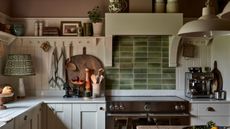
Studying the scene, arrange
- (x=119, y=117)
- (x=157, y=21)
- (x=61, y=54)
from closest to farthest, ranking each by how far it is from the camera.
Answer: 1. (x=119, y=117)
2. (x=157, y=21)
3. (x=61, y=54)

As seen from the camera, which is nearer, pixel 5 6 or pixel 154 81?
pixel 5 6

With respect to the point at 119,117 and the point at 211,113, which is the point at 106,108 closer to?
the point at 119,117

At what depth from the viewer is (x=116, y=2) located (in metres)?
3.93

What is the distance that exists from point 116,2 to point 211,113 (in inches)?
70.8

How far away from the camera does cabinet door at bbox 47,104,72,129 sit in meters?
3.60

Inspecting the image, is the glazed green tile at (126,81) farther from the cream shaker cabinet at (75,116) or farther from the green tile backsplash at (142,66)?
the cream shaker cabinet at (75,116)

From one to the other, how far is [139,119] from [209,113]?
836 mm

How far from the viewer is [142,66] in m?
4.16

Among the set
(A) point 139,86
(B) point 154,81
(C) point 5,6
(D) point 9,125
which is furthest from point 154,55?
(D) point 9,125

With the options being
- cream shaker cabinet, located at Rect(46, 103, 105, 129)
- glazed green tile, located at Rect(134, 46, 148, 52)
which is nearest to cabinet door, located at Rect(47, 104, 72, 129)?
cream shaker cabinet, located at Rect(46, 103, 105, 129)

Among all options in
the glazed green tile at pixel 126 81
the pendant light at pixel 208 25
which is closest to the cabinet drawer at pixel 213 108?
the glazed green tile at pixel 126 81

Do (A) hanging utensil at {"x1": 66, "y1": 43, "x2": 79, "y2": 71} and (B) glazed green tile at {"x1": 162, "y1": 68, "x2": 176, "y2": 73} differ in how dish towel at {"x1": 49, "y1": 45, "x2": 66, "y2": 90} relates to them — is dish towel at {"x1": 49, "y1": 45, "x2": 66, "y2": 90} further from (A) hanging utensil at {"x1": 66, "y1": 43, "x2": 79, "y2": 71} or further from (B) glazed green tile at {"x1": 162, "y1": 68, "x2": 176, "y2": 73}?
(B) glazed green tile at {"x1": 162, "y1": 68, "x2": 176, "y2": 73}

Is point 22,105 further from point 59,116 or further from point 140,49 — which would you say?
point 140,49

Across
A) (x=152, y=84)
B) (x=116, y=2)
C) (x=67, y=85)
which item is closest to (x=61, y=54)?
(x=67, y=85)
